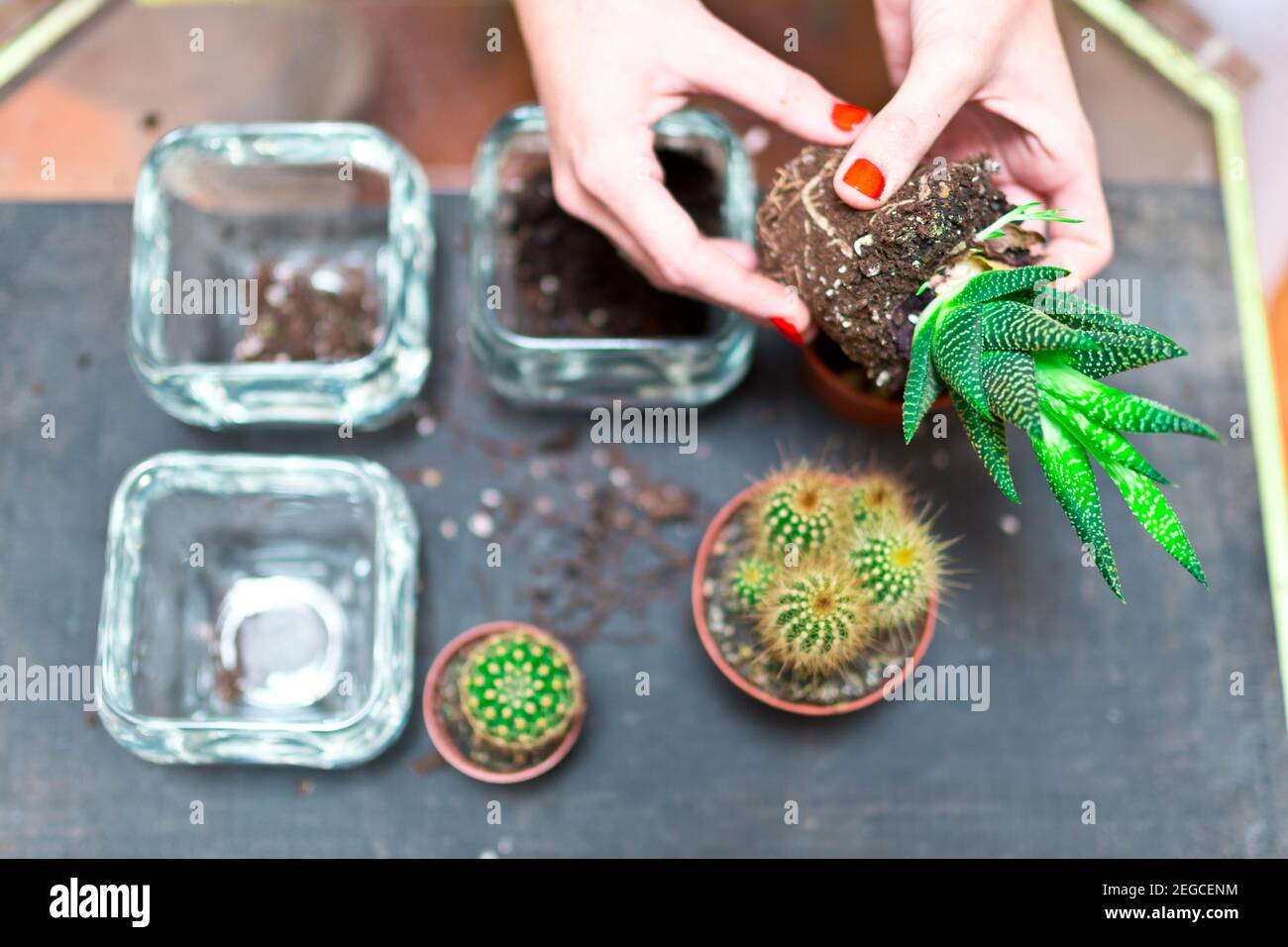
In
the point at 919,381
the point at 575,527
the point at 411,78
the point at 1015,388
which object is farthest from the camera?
the point at 411,78

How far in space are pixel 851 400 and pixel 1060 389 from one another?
0.33m

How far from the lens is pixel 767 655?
1037 mm

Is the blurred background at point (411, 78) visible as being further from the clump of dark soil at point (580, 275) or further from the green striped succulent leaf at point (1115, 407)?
the green striped succulent leaf at point (1115, 407)

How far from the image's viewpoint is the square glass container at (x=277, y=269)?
109cm

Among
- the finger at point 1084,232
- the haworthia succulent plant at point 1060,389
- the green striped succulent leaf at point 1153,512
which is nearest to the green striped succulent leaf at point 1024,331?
the haworthia succulent plant at point 1060,389

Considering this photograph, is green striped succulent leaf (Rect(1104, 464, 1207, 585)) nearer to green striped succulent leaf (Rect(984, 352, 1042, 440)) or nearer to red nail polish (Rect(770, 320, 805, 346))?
green striped succulent leaf (Rect(984, 352, 1042, 440))

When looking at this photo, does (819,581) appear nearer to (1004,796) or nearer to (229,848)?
(1004,796)

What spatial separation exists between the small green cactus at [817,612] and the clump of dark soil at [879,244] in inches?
7.5

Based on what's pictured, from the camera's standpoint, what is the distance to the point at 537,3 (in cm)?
95

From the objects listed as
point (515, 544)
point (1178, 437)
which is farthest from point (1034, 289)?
point (515, 544)

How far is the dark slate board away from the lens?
3.58 ft

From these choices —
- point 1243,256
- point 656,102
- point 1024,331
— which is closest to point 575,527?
point 656,102

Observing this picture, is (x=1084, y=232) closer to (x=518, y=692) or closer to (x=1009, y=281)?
(x=1009, y=281)

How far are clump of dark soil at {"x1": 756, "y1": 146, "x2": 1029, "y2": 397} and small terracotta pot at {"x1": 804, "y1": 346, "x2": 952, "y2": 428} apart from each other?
4.5 inches
